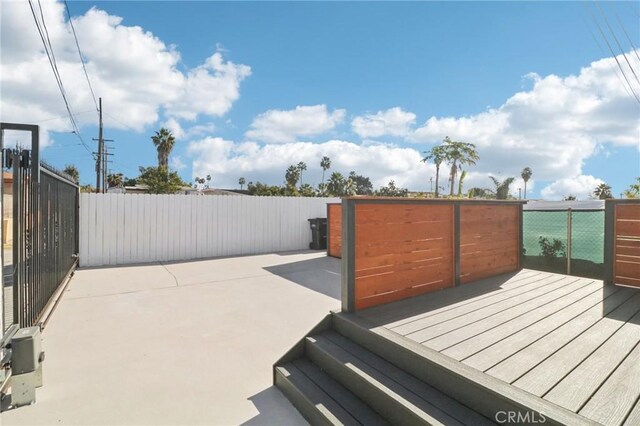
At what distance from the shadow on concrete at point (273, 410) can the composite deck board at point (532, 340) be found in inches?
45.6

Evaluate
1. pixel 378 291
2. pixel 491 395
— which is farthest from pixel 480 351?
pixel 378 291

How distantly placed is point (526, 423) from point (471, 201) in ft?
9.42

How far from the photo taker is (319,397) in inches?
80.4

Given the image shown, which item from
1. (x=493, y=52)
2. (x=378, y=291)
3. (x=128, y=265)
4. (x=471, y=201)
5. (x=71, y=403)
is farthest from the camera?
(x=128, y=265)

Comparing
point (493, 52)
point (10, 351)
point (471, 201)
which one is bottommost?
point (10, 351)

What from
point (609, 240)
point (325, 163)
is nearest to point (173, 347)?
point (609, 240)

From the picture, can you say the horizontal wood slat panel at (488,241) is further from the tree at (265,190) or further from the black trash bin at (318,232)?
the tree at (265,190)

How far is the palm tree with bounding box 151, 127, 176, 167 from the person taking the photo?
27.7 metres

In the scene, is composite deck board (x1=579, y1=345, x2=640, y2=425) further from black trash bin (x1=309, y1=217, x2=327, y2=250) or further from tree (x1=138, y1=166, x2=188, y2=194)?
tree (x1=138, y1=166, x2=188, y2=194)

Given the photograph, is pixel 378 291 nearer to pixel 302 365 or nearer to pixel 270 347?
pixel 302 365

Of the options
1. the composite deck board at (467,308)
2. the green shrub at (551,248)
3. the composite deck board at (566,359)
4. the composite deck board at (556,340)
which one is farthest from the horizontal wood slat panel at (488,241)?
the green shrub at (551,248)

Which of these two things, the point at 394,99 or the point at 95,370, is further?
the point at 394,99

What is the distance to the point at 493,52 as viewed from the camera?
6.31 meters

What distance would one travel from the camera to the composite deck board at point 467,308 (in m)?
2.41
